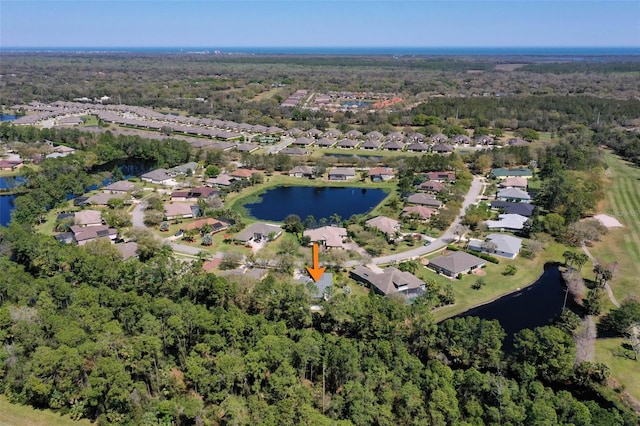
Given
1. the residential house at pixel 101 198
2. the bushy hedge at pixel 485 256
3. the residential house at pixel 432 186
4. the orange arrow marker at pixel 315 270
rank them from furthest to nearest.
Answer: the residential house at pixel 432 186 < the residential house at pixel 101 198 < the bushy hedge at pixel 485 256 < the orange arrow marker at pixel 315 270

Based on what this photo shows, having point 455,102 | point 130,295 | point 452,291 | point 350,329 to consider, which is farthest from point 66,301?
point 455,102

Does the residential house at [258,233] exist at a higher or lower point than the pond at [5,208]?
higher

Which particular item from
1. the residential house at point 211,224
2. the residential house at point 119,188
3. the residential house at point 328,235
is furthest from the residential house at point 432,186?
the residential house at point 119,188

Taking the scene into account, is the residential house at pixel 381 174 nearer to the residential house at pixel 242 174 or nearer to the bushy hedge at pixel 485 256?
the residential house at pixel 242 174

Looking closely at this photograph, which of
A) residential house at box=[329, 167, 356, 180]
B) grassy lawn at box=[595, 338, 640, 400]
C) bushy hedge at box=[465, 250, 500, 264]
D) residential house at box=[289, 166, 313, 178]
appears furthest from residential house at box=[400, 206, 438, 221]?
grassy lawn at box=[595, 338, 640, 400]

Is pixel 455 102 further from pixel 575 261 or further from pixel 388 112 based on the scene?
pixel 575 261

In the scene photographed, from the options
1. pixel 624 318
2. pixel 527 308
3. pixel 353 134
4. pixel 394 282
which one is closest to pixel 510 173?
pixel 353 134
